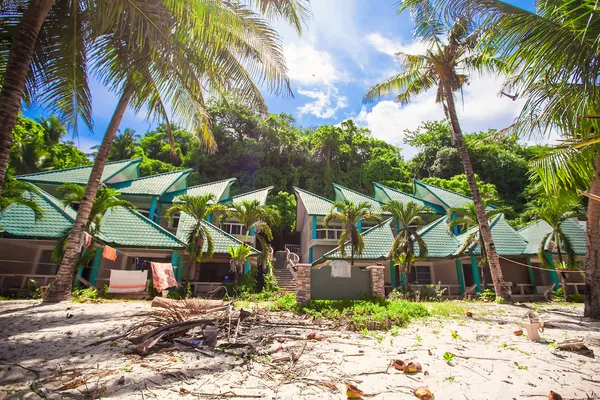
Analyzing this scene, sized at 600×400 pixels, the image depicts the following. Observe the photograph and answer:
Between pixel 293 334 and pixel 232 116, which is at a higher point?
pixel 232 116

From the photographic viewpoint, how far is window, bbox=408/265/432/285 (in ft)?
63.5

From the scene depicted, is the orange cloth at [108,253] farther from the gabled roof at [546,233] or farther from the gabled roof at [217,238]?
the gabled roof at [546,233]

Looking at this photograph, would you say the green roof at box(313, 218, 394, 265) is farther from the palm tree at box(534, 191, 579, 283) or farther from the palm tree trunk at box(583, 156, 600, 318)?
the palm tree trunk at box(583, 156, 600, 318)

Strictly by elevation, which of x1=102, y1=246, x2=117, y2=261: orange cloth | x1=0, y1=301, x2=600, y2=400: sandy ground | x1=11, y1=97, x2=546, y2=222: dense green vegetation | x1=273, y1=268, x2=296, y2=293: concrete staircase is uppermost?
x1=11, y1=97, x2=546, y2=222: dense green vegetation

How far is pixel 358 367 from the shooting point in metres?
4.32

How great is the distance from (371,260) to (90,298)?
14.3 meters

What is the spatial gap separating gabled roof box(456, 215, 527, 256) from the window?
2932 millimetres

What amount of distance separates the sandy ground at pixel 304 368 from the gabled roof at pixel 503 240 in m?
11.7

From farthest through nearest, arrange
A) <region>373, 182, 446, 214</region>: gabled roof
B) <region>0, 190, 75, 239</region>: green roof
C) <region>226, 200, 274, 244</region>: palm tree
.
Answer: <region>373, 182, 446, 214</region>: gabled roof → <region>226, 200, 274, 244</region>: palm tree → <region>0, 190, 75, 239</region>: green roof

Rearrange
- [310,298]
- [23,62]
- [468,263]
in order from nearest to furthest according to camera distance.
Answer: [23,62] < [310,298] < [468,263]

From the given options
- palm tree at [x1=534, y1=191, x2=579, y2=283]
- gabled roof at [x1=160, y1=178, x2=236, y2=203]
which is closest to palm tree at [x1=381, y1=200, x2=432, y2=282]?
palm tree at [x1=534, y1=191, x2=579, y2=283]

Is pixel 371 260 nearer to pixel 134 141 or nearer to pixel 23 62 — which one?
pixel 23 62

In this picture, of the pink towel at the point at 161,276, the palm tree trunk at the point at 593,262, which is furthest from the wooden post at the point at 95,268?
the palm tree trunk at the point at 593,262

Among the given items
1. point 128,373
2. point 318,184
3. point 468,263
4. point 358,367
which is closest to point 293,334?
point 358,367
